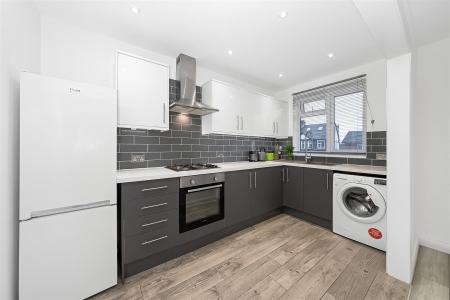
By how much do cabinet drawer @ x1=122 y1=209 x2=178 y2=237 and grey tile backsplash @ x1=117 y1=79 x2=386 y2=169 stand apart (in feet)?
2.50

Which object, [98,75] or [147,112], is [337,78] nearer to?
[147,112]

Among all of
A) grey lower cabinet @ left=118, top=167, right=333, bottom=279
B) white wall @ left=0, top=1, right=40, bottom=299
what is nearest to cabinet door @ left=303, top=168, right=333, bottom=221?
grey lower cabinet @ left=118, top=167, right=333, bottom=279

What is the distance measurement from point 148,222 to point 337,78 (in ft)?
11.5

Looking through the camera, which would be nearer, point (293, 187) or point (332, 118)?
point (293, 187)

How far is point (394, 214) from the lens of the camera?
156 cm

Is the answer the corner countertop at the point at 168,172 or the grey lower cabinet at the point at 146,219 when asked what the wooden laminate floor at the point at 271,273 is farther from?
the corner countertop at the point at 168,172

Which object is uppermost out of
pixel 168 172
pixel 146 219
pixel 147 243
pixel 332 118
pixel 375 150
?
pixel 332 118

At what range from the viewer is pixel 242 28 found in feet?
5.76

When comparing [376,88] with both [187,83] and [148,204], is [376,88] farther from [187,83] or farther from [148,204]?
[148,204]

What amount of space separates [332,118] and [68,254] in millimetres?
3794

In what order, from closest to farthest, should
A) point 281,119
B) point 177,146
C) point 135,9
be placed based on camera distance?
point 135,9 → point 177,146 → point 281,119

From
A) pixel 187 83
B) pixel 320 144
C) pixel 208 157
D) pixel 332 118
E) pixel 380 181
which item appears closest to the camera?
pixel 380 181

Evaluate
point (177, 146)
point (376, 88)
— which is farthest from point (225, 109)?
point (376, 88)

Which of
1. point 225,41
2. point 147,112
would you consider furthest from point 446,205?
point 147,112
